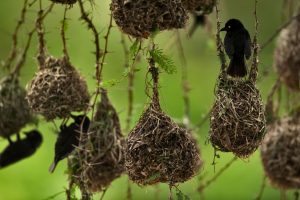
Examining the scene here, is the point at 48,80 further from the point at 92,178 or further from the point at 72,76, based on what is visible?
the point at 92,178

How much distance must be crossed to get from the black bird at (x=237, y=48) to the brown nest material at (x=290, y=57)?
107 cm

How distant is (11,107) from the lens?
17.1 feet

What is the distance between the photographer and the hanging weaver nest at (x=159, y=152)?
3854 mm

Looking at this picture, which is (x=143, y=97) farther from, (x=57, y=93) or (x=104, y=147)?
(x=57, y=93)

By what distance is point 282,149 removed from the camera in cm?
496

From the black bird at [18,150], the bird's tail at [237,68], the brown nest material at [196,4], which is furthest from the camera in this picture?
the black bird at [18,150]

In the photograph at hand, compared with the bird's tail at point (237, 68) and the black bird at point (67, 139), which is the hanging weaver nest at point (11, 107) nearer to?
the black bird at point (67, 139)

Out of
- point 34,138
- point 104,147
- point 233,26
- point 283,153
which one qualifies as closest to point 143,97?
point 34,138

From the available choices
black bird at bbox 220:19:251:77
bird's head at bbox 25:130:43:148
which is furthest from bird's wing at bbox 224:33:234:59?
bird's head at bbox 25:130:43:148

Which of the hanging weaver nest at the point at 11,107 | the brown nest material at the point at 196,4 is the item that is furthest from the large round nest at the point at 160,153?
the hanging weaver nest at the point at 11,107

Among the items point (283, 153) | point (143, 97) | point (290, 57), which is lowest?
point (143, 97)

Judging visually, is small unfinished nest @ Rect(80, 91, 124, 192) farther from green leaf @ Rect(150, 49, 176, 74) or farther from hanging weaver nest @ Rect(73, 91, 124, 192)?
green leaf @ Rect(150, 49, 176, 74)

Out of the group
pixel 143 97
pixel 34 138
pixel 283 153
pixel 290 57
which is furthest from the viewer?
pixel 143 97

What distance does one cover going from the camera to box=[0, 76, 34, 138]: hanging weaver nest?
521 cm
